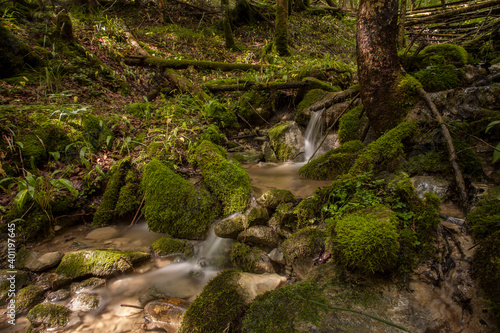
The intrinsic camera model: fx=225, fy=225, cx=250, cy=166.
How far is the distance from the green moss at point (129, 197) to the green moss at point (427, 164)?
4312 millimetres

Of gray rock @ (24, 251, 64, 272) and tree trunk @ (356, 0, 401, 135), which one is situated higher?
tree trunk @ (356, 0, 401, 135)

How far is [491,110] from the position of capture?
3.18 m

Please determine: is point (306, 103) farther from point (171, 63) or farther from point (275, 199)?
point (171, 63)

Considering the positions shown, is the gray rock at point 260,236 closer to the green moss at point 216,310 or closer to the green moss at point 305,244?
the green moss at point 305,244

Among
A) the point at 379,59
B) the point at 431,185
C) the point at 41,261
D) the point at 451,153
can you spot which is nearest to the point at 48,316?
the point at 41,261

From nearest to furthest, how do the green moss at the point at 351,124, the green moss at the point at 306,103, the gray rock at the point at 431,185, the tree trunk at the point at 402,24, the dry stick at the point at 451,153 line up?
the dry stick at the point at 451,153 → the gray rock at the point at 431,185 → the green moss at the point at 351,124 → the tree trunk at the point at 402,24 → the green moss at the point at 306,103

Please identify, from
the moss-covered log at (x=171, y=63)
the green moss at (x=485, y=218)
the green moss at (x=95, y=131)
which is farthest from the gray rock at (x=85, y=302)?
the moss-covered log at (x=171, y=63)

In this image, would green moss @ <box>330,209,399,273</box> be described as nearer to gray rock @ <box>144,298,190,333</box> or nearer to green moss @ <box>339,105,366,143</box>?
gray rock @ <box>144,298,190,333</box>

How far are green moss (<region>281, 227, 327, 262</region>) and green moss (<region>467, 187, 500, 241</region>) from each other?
121cm

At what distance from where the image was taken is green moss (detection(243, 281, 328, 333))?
1.55 m

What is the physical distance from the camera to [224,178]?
389 centimetres

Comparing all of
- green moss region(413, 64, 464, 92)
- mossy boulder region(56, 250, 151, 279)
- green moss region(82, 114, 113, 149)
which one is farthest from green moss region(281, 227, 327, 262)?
green moss region(82, 114, 113, 149)

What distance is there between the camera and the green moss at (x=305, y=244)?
244cm

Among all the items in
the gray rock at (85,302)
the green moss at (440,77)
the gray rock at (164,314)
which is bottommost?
the gray rock at (164,314)
